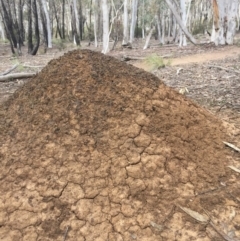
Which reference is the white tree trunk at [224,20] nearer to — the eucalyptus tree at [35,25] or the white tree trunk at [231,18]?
the white tree trunk at [231,18]

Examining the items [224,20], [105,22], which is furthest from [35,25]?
[224,20]

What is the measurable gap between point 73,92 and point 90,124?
1.13ft

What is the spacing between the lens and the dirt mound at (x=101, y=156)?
7.40 feet

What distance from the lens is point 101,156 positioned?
254cm

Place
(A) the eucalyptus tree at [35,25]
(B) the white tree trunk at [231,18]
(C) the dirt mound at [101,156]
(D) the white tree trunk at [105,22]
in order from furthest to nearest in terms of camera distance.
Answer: (D) the white tree trunk at [105,22] → (A) the eucalyptus tree at [35,25] → (B) the white tree trunk at [231,18] → (C) the dirt mound at [101,156]

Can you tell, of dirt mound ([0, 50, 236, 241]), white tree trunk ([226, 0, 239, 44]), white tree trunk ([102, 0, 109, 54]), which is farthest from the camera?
white tree trunk ([102, 0, 109, 54])

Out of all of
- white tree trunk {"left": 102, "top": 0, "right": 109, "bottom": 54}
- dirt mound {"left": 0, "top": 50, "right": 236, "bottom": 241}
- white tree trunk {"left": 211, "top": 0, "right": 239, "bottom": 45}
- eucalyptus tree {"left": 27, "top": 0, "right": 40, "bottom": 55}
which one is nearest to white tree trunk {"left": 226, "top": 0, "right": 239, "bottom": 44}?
white tree trunk {"left": 211, "top": 0, "right": 239, "bottom": 45}

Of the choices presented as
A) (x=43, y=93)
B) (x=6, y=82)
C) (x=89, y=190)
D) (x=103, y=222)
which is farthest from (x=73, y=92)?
(x=6, y=82)

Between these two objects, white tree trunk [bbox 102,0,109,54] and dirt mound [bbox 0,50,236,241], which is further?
white tree trunk [bbox 102,0,109,54]

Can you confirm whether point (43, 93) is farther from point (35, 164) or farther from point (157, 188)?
point (157, 188)

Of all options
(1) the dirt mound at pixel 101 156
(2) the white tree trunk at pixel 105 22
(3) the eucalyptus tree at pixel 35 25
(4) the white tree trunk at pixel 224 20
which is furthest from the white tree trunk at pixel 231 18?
(1) the dirt mound at pixel 101 156

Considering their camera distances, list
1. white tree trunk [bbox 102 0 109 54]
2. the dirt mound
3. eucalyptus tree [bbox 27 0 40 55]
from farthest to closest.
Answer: white tree trunk [bbox 102 0 109 54] < eucalyptus tree [bbox 27 0 40 55] < the dirt mound

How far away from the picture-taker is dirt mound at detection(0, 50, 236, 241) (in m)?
2.26

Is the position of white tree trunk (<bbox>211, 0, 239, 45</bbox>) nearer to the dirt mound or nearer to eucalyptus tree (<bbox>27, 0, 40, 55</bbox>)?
eucalyptus tree (<bbox>27, 0, 40, 55</bbox>)
